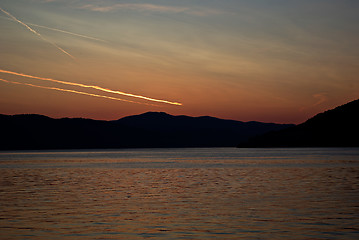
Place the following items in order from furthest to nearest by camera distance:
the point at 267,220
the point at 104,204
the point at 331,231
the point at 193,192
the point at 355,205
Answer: the point at 193,192, the point at 104,204, the point at 355,205, the point at 267,220, the point at 331,231

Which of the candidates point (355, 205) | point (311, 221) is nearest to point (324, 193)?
point (355, 205)

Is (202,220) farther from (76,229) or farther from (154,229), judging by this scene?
(76,229)

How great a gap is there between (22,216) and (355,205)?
23996 mm

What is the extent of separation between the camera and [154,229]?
2708cm

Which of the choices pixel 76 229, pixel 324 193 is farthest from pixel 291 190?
pixel 76 229

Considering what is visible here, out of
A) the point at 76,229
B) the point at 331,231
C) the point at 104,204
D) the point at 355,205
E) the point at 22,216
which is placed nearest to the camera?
the point at 331,231

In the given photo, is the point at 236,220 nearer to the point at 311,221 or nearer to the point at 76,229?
the point at 311,221

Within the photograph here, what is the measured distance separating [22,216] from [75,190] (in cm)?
1818

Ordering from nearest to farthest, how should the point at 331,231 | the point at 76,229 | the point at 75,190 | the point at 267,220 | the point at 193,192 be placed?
the point at 331,231 → the point at 76,229 → the point at 267,220 → the point at 193,192 → the point at 75,190

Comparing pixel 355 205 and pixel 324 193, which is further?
pixel 324 193

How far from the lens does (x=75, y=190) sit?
166 ft

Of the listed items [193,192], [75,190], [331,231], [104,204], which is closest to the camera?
[331,231]

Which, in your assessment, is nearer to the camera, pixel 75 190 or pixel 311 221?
pixel 311 221

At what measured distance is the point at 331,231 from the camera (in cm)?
2562
